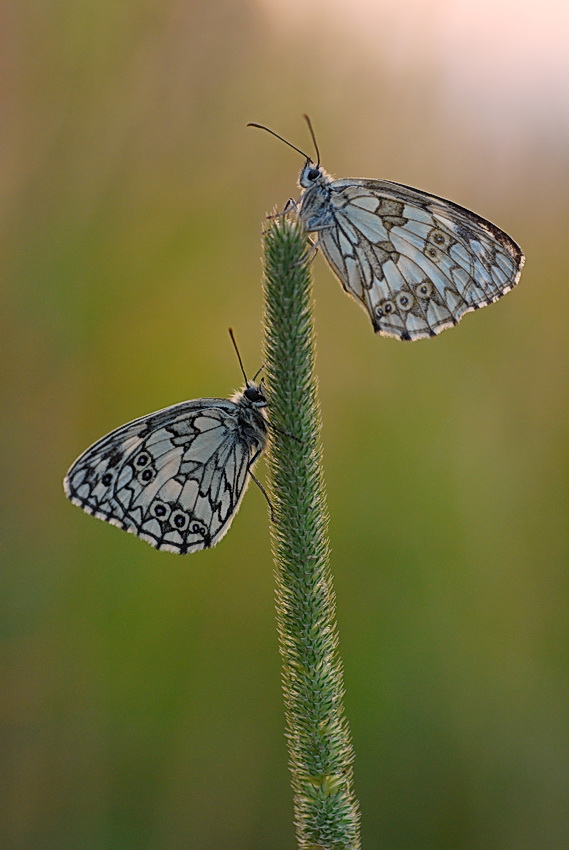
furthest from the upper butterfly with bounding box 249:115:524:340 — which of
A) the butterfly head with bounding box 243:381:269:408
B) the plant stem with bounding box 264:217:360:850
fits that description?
the plant stem with bounding box 264:217:360:850

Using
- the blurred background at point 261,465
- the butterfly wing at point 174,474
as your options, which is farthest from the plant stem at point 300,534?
the blurred background at point 261,465

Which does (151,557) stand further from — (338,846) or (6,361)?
(338,846)

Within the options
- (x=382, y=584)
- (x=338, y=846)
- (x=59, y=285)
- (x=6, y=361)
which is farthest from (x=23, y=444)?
(x=338, y=846)

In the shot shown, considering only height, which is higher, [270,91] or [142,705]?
[270,91]

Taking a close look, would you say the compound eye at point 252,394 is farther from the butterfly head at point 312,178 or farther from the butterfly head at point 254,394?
the butterfly head at point 312,178

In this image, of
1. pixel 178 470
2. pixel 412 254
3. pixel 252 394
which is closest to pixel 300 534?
pixel 252 394

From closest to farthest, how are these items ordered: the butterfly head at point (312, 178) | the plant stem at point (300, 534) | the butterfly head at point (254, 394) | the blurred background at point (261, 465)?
the plant stem at point (300, 534), the butterfly head at point (254, 394), the butterfly head at point (312, 178), the blurred background at point (261, 465)

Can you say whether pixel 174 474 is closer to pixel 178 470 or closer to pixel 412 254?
pixel 178 470

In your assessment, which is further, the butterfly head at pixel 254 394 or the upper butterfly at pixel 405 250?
the upper butterfly at pixel 405 250
